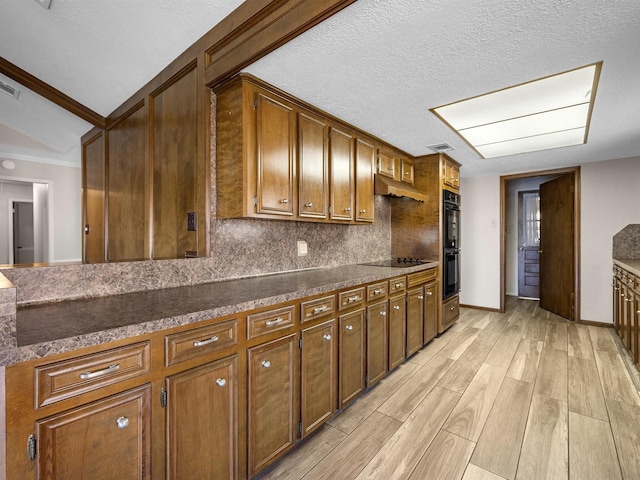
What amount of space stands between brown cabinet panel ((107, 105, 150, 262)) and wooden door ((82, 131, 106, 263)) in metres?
0.24

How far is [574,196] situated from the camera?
4.27m

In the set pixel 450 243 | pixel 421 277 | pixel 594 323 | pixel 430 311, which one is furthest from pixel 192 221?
pixel 594 323

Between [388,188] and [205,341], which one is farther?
[388,188]

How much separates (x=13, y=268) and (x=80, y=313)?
448mm

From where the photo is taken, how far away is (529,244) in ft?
19.7

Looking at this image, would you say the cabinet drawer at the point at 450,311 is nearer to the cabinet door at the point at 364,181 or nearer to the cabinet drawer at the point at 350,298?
the cabinet door at the point at 364,181

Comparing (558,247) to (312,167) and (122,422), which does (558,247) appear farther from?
(122,422)

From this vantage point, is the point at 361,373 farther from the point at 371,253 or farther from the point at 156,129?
the point at 156,129

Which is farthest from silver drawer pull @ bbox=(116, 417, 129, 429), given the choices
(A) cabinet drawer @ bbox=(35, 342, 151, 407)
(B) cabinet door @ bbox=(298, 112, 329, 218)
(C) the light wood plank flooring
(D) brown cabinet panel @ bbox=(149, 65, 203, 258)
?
(B) cabinet door @ bbox=(298, 112, 329, 218)

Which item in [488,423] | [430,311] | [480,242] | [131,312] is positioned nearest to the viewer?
[131,312]

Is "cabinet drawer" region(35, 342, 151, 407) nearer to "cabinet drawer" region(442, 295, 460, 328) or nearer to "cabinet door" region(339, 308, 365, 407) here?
"cabinet door" region(339, 308, 365, 407)

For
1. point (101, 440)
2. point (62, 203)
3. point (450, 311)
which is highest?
point (62, 203)

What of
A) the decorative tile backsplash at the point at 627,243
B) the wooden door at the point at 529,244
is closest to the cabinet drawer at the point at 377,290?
the decorative tile backsplash at the point at 627,243

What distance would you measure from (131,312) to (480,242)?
198 inches
